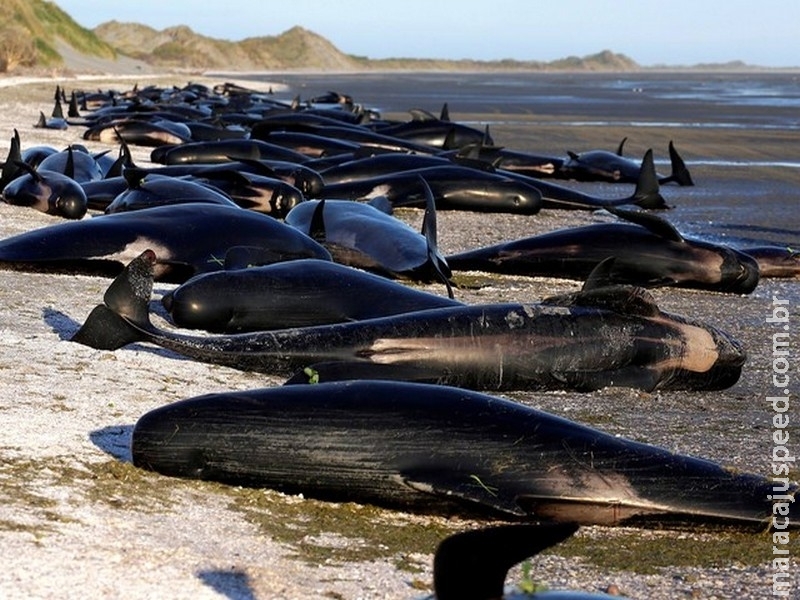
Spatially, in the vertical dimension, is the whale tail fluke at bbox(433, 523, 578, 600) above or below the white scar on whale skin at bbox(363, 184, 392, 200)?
above

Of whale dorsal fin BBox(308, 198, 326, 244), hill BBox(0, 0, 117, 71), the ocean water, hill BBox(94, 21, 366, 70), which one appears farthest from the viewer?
hill BBox(94, 21, 366, 70)

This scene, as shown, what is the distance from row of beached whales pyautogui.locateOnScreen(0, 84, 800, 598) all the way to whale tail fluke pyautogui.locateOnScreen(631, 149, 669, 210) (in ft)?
12.9

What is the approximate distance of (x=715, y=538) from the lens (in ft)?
13.4

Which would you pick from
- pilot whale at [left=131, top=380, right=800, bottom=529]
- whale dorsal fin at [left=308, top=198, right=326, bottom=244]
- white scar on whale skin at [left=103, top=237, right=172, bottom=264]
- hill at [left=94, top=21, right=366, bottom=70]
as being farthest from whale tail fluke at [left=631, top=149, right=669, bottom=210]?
hill at [left=94, top=21, right=366, bottom=70]

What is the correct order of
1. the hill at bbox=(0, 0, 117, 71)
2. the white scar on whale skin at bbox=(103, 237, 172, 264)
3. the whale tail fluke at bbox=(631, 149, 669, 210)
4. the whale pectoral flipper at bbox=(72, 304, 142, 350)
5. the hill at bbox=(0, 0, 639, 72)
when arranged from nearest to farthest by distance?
the whale pectoral flipper at bbox=(72, 304, 142, 350), the white scar on whale skin at bbox=(103, 237, 172, 264), the whale tail fluke at bbox=(631, 149, 669, 210), the hill at bbox=(0, 0, 117, 71), the hill at bbox=(0, 0, 639, 72)

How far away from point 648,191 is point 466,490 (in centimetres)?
993

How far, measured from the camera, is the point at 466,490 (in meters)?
4.02

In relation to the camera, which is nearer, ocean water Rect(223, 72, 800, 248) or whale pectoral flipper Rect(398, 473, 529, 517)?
whale pectoral flipper Rect(398, 473, 529, 517)

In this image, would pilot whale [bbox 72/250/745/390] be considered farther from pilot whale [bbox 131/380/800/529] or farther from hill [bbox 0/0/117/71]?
hill [bbox 0/0/117/71]

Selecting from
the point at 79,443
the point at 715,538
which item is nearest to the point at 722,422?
the point at 715,538

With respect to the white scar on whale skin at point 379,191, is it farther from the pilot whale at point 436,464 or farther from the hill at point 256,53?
the hill at point 256,53

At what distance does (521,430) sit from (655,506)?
471mm

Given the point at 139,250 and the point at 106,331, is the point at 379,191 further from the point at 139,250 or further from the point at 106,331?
the point at 106,331

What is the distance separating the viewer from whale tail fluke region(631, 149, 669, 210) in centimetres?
1345
